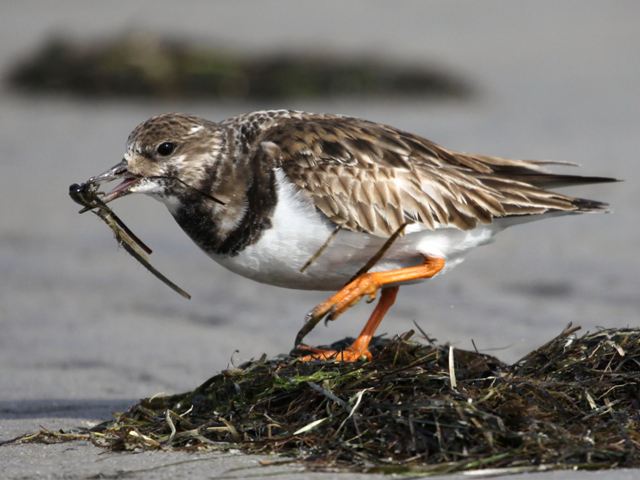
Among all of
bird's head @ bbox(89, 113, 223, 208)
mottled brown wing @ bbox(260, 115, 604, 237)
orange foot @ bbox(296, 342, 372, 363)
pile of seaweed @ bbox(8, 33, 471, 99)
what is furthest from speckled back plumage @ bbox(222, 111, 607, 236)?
pile of seaweed @ bbox(8, 33, 471, 99)

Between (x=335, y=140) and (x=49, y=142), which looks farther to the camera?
(x=49, y=142)

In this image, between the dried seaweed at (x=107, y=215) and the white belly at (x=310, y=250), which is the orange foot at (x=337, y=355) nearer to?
the white belly at (x=310, y=250)

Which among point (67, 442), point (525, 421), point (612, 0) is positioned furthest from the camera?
point (612, 0)

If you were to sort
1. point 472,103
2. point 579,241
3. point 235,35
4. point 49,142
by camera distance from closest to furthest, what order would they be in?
point 579,241, point 49,142, point 472,103, point 235,35

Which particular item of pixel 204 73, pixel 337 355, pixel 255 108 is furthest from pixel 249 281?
pixel 204 73

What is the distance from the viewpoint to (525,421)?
383 centimetres

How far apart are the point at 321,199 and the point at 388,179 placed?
35 centimetres

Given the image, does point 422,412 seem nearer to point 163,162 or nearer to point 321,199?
point 321,199

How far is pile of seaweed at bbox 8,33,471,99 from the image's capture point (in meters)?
11.3

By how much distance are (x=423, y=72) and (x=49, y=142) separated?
136 inches

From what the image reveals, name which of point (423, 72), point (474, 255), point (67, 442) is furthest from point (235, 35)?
point (67, 442)

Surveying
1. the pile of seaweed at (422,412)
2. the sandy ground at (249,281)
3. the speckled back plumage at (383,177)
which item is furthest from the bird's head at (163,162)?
the sandy ground at (249,281)

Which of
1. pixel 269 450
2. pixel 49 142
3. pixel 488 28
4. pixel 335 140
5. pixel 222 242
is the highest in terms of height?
pixel 488 28

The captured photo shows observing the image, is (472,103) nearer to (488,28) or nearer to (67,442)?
(488,28)
